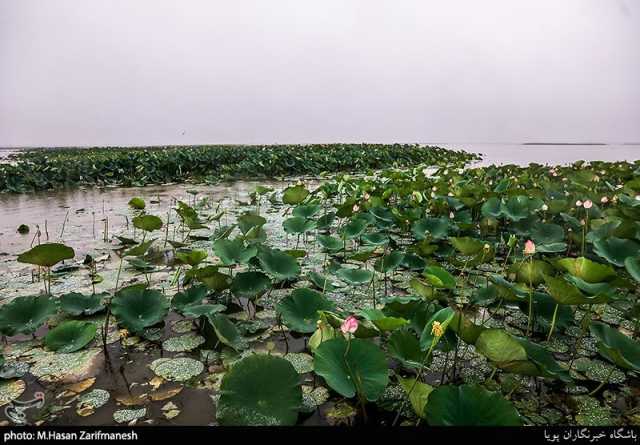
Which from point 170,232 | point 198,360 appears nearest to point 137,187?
point 170,232

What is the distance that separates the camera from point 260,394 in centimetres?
130

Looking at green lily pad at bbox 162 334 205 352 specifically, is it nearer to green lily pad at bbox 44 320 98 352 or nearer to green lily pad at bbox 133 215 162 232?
green lily pad at bbox 44 320 98 352

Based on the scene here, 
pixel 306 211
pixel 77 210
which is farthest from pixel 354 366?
pixel 77 210

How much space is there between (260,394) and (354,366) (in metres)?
0.32

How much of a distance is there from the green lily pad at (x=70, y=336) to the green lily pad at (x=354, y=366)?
114 centimetres

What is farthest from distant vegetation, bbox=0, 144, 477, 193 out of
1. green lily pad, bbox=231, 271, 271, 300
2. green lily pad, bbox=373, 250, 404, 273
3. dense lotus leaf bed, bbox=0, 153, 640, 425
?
green lily pad, bbox=373, 250, 404, 273

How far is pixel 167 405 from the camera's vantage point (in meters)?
1.48

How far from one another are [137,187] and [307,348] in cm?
836

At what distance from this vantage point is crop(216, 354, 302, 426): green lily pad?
1.26 m

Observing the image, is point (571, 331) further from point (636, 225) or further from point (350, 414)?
point (350, 414)

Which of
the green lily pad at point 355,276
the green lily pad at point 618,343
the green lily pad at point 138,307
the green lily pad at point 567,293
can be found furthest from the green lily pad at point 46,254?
the green lily pad at point 618,343

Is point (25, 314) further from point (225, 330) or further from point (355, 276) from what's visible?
point (355, 276)

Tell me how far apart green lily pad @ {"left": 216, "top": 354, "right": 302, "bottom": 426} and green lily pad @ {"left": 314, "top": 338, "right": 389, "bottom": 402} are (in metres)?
0.11

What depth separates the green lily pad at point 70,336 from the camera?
71.5 inches
